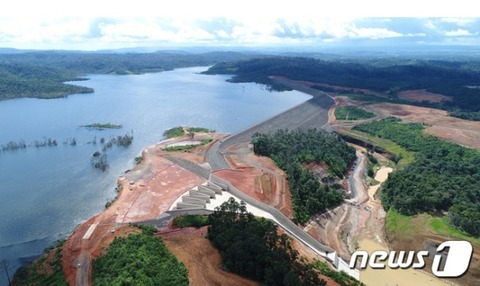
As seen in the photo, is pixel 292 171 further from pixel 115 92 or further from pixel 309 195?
pixel 115 92

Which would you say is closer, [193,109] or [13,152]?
[13,152]

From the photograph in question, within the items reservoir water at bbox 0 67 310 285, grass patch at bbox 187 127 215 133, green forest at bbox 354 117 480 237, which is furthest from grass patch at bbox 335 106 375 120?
grass patch at bbox 187 127 215 133

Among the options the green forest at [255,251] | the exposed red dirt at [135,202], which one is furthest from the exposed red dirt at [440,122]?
the green forest at [255,251]

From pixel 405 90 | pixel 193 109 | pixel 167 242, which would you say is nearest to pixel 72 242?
pixel 167 242

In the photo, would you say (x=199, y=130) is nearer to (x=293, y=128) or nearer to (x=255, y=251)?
(x=293, y=128)

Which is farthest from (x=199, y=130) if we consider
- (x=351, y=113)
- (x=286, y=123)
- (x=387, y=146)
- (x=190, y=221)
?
(x=190, y=221)

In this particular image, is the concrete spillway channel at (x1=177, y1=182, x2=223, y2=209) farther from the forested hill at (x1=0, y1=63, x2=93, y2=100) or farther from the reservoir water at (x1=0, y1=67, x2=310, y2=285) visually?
the forested hill at (x1=0, y1=63, x2=93, y2=100)

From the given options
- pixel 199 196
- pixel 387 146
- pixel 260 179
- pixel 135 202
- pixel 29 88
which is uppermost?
pixel 29 88
